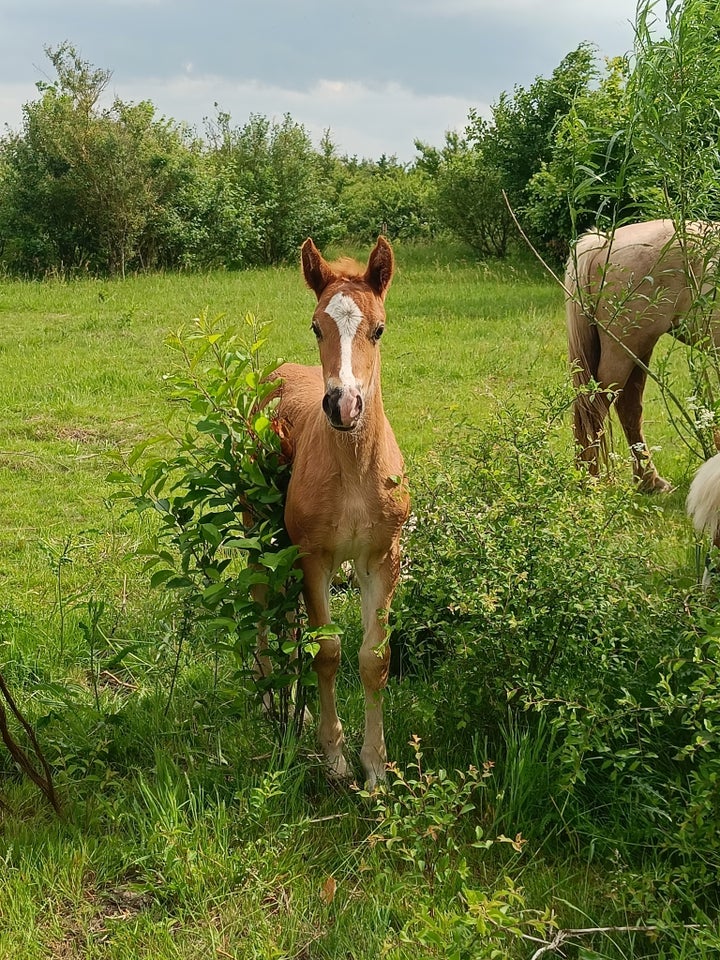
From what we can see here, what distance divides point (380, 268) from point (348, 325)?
1.08 feet

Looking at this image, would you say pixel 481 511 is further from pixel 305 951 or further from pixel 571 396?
pixel 305 951

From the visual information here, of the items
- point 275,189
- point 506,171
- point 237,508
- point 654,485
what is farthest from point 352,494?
point 275,189

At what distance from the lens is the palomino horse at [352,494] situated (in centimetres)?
287

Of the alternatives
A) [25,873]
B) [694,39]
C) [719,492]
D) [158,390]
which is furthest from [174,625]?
[158,390]

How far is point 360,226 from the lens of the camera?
78.3ft

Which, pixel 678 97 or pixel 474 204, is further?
pixel 474 204

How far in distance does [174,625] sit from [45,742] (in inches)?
34.1

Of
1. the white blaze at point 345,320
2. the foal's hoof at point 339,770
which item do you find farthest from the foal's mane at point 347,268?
the foal's hoof at point 339,770

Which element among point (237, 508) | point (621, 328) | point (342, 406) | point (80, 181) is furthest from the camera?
point (80, 181)

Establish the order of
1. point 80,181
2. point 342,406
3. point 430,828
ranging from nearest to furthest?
point 430,828
point 342,406
point 80,181

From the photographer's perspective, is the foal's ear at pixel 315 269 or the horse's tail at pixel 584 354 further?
the horse's tail at pixel 584 354

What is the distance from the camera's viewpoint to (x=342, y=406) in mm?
2650

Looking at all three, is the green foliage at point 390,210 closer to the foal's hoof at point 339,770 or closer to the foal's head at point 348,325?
the foal's head at point 348,325

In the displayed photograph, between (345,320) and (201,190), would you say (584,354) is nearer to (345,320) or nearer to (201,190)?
(345,320)
